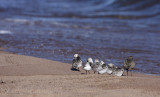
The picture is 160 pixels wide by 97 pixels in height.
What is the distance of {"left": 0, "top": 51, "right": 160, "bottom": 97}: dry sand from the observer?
6.94 m

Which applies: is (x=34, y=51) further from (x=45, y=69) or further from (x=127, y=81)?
(x=127, y=81)

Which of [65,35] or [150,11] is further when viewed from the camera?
[150,11]

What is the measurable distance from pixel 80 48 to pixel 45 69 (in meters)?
4.81

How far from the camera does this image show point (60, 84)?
7.57 metres

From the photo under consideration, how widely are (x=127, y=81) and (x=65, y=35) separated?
31.8ft

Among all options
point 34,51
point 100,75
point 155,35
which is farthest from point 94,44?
point 100,75

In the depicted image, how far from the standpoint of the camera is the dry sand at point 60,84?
6.94 metres

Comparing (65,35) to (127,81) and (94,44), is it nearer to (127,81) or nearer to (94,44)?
(94,44)

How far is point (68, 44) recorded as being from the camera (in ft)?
48.5

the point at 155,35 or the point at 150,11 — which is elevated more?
the point at 150,11

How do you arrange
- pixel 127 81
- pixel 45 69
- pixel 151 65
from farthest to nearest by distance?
pixel 151 65, pixel 45 69, pixel 127 81

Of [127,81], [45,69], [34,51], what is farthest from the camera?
[34,51]

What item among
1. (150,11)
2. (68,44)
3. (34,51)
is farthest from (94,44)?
(150,11)

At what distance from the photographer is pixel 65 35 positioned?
1762 centimetres
